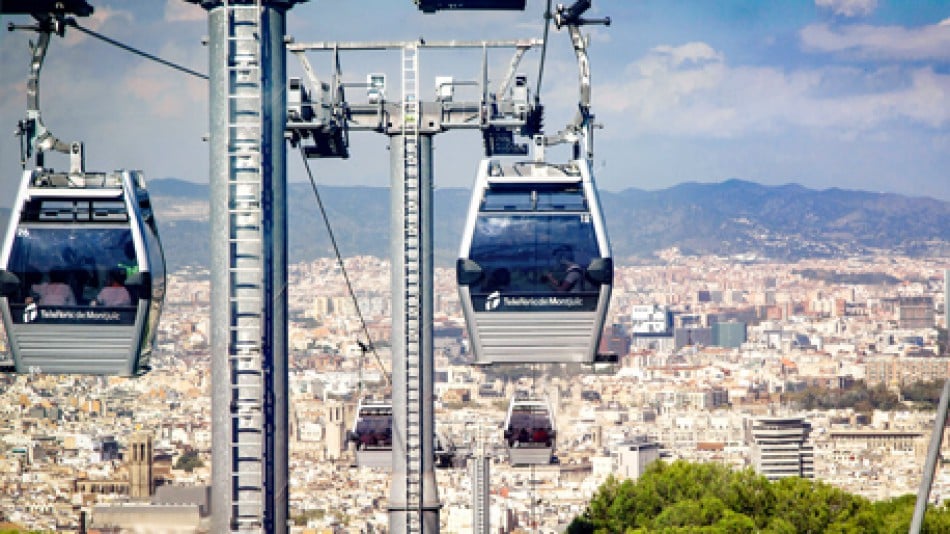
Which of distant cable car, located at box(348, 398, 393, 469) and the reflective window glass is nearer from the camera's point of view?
the reflective window glass

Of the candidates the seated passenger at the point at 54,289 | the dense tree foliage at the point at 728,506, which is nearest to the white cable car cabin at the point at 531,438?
the seated passenger at the point at 54,289

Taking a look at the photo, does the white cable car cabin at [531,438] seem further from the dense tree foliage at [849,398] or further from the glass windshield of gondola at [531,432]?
the dense tree foliage at [849,398]

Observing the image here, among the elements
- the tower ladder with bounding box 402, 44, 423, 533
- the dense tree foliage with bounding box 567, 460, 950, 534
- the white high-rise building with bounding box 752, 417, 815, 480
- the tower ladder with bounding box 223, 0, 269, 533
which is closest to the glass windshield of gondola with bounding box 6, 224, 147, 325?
the tower ladder with bounding box 402, 44, 423, 533

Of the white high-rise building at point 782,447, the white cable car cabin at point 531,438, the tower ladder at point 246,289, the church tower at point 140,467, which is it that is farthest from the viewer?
the white high-rise building at point 782,447

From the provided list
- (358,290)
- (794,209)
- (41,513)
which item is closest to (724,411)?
(358,290)

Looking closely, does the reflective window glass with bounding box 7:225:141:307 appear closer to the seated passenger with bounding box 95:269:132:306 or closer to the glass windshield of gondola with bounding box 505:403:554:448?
the seated passenger with bounding box 95:269:132:306
